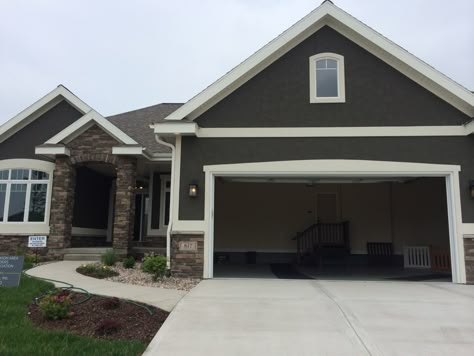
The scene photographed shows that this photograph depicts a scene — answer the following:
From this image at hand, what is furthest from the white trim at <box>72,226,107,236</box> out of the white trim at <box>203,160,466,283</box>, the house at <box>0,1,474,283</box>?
the white trim at <box>203,160,466,283</box>

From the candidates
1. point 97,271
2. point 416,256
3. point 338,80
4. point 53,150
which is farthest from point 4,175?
point 416,256

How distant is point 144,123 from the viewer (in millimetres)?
16484

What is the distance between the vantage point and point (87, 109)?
14.5 m

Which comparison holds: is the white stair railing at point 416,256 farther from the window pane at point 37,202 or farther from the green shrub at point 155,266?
the window pane at point 37,202

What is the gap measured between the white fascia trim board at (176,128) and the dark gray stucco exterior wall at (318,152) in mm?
360

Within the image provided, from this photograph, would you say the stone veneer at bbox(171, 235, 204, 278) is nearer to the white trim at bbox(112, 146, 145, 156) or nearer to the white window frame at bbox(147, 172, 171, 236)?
the white trim at bbox(112, 146, 145, 156)

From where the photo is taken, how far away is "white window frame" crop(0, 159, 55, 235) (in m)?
13.8

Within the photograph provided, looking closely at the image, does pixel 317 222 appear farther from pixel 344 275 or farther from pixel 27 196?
pixel 27 196

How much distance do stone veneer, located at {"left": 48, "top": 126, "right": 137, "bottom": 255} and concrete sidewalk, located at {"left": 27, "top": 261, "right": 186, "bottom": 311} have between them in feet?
7.14

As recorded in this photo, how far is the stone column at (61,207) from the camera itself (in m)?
13.0

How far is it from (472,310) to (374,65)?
6066mm

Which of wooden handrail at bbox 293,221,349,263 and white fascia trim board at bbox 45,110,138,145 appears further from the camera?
wooden handrail at bbox 293,221,349,263

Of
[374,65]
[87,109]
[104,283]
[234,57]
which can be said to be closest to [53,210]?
[87,109]

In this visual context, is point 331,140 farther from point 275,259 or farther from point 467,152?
point 275,259
